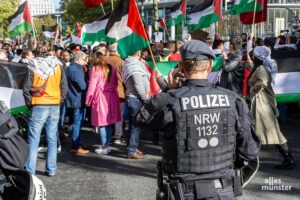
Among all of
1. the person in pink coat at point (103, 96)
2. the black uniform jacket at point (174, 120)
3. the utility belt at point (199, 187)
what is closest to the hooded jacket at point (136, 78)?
the person in pink coat at point (103, 96)

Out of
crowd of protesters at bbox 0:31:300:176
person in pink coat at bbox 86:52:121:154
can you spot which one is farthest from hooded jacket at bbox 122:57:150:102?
person in pink coat at bbox 86:52:121:154

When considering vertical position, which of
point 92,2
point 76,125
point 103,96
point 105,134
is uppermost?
point 92,2

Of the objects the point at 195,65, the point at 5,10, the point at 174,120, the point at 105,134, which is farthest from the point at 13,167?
the point at 5,10

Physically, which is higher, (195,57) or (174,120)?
(195,57)

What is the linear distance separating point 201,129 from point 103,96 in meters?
4.84

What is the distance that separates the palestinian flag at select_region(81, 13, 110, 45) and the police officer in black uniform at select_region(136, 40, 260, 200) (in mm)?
6650

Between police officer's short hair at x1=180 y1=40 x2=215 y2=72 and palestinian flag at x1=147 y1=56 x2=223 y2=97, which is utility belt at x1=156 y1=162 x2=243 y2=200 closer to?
police officer's short hair at x1=180 y1=40 x2=215 y2=72

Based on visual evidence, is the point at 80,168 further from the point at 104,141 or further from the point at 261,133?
the point at 261,133

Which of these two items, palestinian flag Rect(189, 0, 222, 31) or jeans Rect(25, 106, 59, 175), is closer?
jeans Rect(25, 106, 59, 175)

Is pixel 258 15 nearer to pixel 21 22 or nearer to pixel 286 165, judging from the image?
pixel 286 165

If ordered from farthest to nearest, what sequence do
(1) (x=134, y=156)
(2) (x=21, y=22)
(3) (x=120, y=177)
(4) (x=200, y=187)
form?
(2) (x=21, y=22) < (1) (x=134, y=156) < (3) (x=120, y=177) < (4) (x=200, y=187)

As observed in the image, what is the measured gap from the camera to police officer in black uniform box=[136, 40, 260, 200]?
3146 mm

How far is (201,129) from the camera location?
3.16m

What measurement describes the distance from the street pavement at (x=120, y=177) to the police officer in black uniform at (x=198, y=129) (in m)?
2.60
